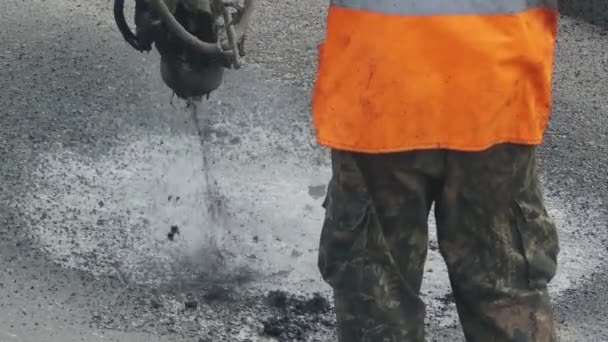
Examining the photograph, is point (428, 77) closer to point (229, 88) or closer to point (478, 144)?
point (478, 144)

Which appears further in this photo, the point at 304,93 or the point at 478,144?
the point at 304,93

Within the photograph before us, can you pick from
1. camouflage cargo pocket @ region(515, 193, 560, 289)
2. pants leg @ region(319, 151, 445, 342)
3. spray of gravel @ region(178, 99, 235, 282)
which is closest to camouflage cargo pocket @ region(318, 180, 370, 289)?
pants leg @ region(319, 151, 445, 342)

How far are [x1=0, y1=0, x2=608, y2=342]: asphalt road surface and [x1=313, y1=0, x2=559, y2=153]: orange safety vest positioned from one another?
102 cm

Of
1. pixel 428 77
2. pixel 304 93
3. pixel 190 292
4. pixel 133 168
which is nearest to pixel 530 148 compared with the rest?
pixel 428 77

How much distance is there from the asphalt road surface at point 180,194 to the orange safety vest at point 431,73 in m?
1.02

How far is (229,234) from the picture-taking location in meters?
3.80

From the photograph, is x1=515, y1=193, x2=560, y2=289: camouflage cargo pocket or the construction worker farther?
x1=515, y1=193, x2=560, y2=289: camouflage cargo pocket

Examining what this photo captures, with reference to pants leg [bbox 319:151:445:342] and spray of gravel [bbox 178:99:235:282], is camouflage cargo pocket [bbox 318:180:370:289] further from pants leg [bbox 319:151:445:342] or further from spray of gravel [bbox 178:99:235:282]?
spray of gravel [bbox 178:99:235:282]

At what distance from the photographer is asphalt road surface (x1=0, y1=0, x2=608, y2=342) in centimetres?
335

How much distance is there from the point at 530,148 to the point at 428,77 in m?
0.31

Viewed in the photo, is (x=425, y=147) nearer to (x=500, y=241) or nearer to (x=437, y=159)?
(x=437, y=159)

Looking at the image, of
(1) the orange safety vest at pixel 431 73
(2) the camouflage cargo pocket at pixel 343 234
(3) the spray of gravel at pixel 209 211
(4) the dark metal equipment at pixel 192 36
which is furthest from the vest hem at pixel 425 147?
(3) the spray of gravel at pixel 209 211

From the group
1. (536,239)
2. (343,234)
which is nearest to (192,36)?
(343,234)

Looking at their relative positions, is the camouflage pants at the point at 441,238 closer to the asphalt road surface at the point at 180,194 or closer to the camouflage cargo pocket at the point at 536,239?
the camouflage cargo pocket at the point at 536,239
